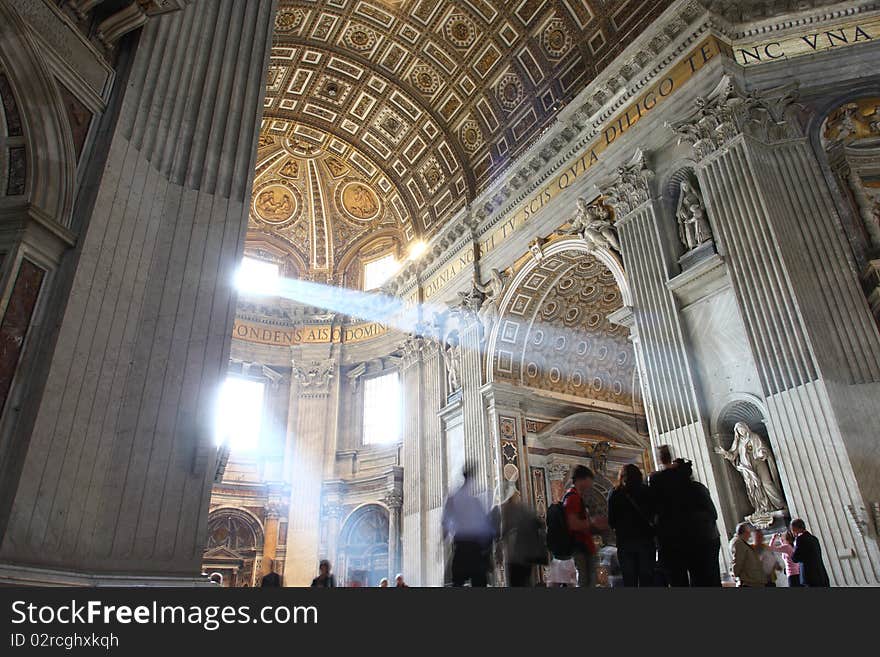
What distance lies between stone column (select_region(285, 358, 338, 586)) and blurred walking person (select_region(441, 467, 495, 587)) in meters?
12.0

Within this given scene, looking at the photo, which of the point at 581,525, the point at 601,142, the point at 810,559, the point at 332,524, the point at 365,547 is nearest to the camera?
the point at 581,525

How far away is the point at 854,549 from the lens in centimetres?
600

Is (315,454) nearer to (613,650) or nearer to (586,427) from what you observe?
(586,427)

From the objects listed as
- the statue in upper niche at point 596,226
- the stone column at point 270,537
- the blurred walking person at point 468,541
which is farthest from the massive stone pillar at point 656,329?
the stone column at point 270,537

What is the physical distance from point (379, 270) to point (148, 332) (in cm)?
1485

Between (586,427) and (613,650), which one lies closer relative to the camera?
(613,650)

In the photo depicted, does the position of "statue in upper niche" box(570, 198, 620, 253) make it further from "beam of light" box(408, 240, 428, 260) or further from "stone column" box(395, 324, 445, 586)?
"beam of light" box(408, 240, 428, 260)

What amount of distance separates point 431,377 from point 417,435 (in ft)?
5.04

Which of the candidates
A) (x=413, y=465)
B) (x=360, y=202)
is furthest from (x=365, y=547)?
(x=360, y=202)

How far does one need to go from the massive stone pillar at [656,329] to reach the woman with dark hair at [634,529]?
12.4ft

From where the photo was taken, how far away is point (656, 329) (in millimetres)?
8914

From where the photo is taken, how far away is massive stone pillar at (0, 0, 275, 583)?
3422 millimetres

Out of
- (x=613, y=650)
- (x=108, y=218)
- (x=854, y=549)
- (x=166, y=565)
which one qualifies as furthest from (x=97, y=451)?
(x=854, y=549)

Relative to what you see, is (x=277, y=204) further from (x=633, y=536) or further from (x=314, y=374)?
(x=633, y=536)
